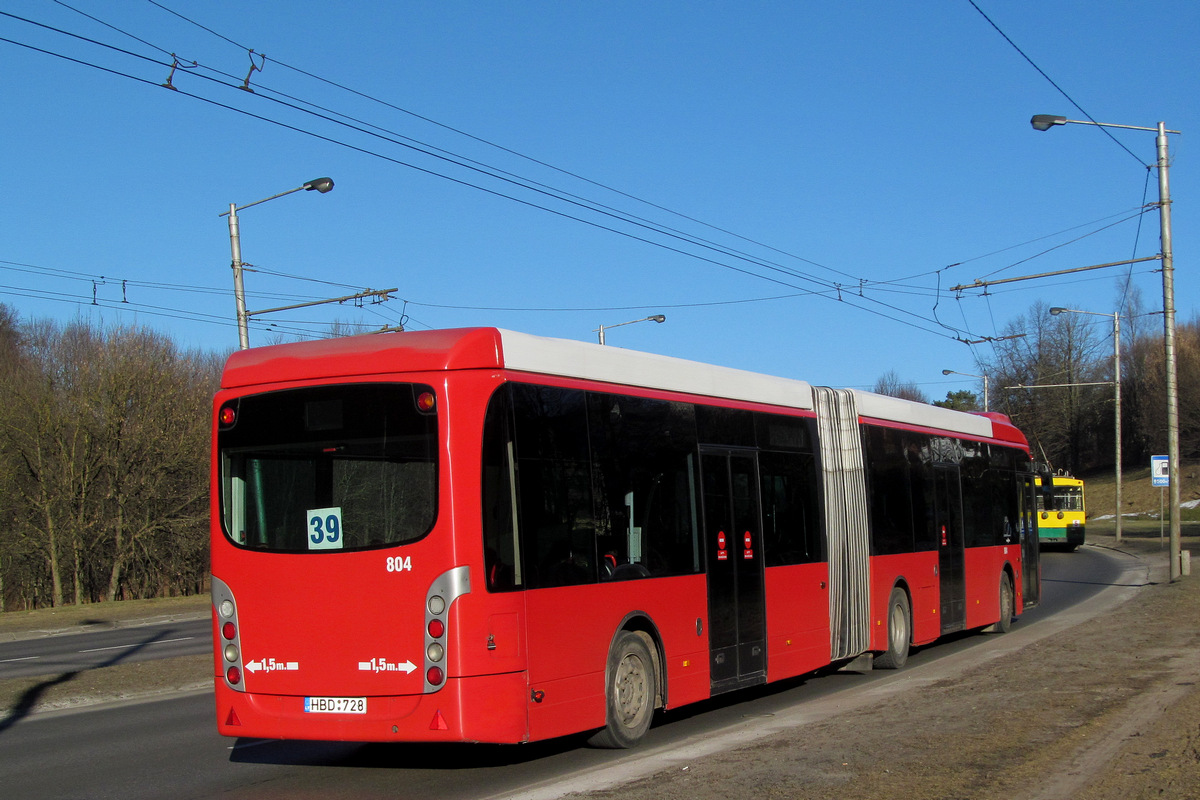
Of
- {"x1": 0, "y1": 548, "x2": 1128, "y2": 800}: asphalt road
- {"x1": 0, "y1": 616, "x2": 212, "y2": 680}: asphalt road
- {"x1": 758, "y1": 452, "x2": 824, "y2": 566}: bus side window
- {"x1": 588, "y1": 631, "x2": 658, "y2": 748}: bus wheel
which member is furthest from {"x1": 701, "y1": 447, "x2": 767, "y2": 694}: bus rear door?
{"x1": 0, "y1": 616, "x2": 212, "y2": 680}: asphalt road

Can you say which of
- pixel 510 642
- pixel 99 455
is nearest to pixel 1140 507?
pixel 99 455

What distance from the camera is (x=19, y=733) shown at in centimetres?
1106

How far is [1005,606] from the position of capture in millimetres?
18344

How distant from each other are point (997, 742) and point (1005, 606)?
11.2 m

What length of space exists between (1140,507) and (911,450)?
7159 centimetres

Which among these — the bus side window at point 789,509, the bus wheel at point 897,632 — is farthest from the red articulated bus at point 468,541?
the bus wheel at point 897,632

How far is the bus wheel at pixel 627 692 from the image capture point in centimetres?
877

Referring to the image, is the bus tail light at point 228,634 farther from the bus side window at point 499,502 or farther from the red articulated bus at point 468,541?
the bus side window at point 499,502

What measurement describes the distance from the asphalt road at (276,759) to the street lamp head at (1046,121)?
13476 millimetres

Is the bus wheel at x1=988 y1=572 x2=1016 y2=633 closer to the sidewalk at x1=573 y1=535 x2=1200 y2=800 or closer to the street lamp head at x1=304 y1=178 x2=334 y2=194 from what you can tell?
the sidewalk at x1=573 y1=535 x2=1200 y2=800

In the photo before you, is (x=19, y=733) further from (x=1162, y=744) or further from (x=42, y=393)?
(x=42, y=393)

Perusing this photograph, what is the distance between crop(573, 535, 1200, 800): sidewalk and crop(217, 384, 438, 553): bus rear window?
2.30 metres

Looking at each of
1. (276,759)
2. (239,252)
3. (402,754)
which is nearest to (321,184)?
(239,252)

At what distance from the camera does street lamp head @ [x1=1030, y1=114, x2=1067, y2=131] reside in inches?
852
